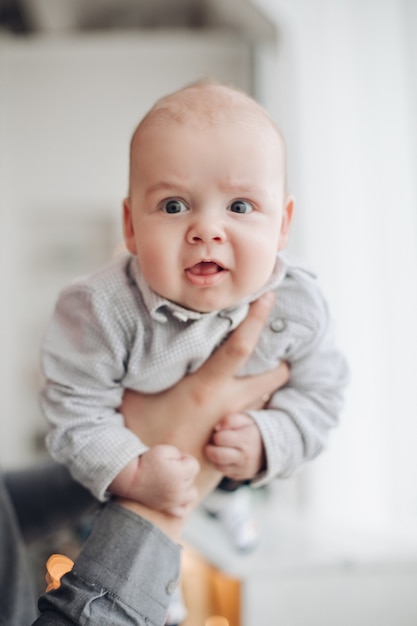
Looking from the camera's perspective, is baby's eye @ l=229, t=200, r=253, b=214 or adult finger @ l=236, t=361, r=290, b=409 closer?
baby's eye @ l=229, t=200, r=253, b=214

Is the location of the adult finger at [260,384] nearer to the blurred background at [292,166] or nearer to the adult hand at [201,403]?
the adult hand at [201,403]

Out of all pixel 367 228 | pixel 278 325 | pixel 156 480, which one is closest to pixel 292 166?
pixel 367 228

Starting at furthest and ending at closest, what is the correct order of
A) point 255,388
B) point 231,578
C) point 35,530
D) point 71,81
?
point 71,81 < point 231,578 < point 35,530 < point 255,388

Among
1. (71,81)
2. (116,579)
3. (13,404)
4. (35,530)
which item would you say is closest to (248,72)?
(71,81)

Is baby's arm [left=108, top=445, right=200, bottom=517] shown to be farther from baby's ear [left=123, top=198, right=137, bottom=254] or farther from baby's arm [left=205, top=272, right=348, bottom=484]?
baby's ear [left=123, top=198, right=137, bottom=254]

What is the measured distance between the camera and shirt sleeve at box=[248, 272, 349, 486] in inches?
24.1

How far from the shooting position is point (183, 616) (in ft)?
3.00

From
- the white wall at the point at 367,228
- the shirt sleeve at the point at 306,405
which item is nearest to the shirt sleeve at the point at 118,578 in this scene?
the shirt sleeve at the point at 306,405

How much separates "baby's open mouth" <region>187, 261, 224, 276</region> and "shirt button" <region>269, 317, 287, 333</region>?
13 cm

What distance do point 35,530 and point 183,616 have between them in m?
0.25

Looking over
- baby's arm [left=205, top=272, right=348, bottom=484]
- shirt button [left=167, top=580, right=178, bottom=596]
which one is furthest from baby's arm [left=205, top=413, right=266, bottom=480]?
shirt button [left=167, top=580, right=178, bottom=596]

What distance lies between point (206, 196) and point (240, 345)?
0.15 meters

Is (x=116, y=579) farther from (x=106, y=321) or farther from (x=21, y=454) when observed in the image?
(x=21, y=454)

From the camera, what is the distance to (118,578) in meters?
0.53
